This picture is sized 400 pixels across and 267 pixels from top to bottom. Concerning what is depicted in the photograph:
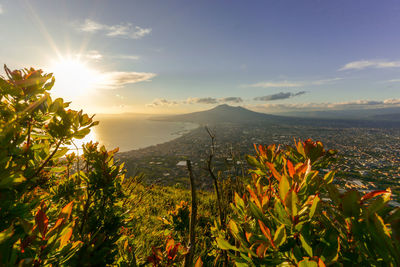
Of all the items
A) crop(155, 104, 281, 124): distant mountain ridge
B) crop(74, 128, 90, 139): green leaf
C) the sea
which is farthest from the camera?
crop(155, 104, 281, 124): distant mountain ridge

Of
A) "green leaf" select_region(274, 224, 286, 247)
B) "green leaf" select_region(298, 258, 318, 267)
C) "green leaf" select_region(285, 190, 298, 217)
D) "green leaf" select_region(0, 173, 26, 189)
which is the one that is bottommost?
"green leaf" select_region(298, 258, 318, 267)

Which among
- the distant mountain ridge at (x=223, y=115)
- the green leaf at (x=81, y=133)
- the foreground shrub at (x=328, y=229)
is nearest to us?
the foreground shrub at (x=328, y=229)

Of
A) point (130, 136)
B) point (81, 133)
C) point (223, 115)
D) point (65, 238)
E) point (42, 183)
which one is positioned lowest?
point (130, 136)

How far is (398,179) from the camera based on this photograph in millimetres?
18328

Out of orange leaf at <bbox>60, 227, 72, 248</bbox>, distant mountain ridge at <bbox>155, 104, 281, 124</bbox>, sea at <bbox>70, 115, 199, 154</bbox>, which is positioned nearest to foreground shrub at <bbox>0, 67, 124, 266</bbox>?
orange leaf at <bbox>60, 227, 72, 248</bbox>

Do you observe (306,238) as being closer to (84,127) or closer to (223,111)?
(84,127)

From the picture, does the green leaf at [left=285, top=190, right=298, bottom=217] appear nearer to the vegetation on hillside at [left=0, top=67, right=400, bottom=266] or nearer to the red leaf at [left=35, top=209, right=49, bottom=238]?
the vegetation on hillside at [left=0, top=67, right=400, bottom=266]

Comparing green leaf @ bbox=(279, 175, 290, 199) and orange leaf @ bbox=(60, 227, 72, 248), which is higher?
green leaf @ bbox=(279, 175, 290, 199)

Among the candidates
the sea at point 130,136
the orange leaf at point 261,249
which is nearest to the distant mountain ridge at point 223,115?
the sea at point 130,136

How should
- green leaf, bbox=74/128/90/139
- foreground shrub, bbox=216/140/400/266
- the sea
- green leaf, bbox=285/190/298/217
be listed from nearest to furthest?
1. foreground shrub, bbox=216/140/400/266
2. green leaf, bbox=285/190/298/217
3. green leaf, bbox=74/128/90/139
4. the sea

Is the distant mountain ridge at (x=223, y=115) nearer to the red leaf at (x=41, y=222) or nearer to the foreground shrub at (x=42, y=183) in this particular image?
the foreground shrub at (x=42, y=183)

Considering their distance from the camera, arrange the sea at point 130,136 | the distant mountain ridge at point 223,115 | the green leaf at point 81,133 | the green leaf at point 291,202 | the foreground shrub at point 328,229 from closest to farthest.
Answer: the foreground shrub at point 328,229
the green leaf at point 291,202
the green leaf at point 81,133
the sea at point 130,136
the distant mountain ridge at point 223,115

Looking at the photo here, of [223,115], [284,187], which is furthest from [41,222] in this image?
[223,115]

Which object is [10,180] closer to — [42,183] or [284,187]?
[284,187]
